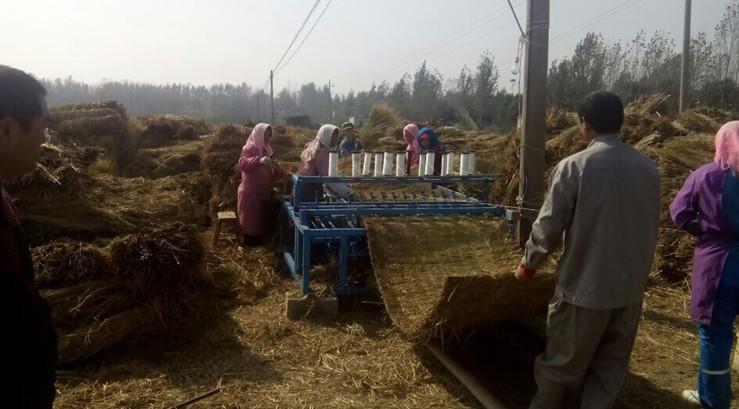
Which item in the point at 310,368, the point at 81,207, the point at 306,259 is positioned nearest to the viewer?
the point at 310,368

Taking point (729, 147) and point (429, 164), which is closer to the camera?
point (729, 147)

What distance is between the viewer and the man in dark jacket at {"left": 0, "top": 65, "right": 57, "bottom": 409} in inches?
58.2

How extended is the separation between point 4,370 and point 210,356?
314 centimetres

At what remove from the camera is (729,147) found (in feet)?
11.2

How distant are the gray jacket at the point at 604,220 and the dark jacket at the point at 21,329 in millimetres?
2286

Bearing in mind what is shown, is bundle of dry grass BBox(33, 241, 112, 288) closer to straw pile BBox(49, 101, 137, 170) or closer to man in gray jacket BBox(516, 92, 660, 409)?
man in gray jacket BBox(516, 92, 660, 409)

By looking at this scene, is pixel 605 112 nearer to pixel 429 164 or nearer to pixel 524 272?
pixel 524 272

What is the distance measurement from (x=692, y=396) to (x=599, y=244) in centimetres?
167

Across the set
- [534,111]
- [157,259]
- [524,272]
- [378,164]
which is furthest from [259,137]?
[524,272]

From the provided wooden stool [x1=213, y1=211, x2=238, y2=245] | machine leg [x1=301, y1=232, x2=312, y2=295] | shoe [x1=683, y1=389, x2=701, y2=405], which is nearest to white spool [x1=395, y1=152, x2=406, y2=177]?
machine leg [x1=301, y1=232, x2=312, y2=295]

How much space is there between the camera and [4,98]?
1496 millimetres

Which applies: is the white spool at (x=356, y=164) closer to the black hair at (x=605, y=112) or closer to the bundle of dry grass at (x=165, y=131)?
the black hair at (x=605, y=112)

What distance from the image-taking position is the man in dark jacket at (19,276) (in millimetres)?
1479

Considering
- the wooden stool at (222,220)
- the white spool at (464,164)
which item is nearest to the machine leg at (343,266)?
the white spool at (464,164)
